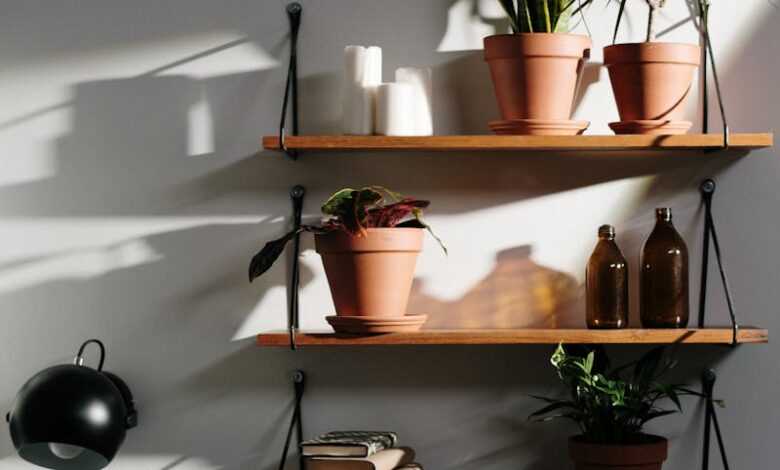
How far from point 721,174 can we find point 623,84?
1.00ft

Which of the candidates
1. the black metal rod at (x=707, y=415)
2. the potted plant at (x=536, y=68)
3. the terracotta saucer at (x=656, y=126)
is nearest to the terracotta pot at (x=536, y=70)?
the potted plant at (x=536, y=68)

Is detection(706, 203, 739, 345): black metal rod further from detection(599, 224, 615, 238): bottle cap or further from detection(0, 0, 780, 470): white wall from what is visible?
detection(599, 224, 615, 238): bottle cap

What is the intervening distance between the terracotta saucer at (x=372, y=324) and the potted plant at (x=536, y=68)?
403 mm

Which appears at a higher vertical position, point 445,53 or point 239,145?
point 445,53

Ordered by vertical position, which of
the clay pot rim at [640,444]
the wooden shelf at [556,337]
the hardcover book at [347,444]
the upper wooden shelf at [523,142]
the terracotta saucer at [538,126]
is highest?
the terracotta saucer at [538,126]

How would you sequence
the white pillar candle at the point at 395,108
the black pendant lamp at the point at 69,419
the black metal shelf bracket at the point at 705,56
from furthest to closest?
the black metal shelf bracket at the point at 705,56 → the white pillar candle at the point at 395,108 → the black pendant lamp at the point at 69,419

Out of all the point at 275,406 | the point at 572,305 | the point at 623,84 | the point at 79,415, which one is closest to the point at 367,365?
the point at 275,406

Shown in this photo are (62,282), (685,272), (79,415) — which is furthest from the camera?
(62,282)

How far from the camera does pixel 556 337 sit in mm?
2152

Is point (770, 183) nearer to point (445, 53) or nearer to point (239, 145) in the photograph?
point (445, 53)

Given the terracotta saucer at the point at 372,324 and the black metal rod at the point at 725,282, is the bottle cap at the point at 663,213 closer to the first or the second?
the black metal rod at the point at 725,282

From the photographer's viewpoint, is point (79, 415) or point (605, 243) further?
point (605, 243)

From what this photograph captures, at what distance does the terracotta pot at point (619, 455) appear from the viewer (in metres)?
2.11

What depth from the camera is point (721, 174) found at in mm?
2334
